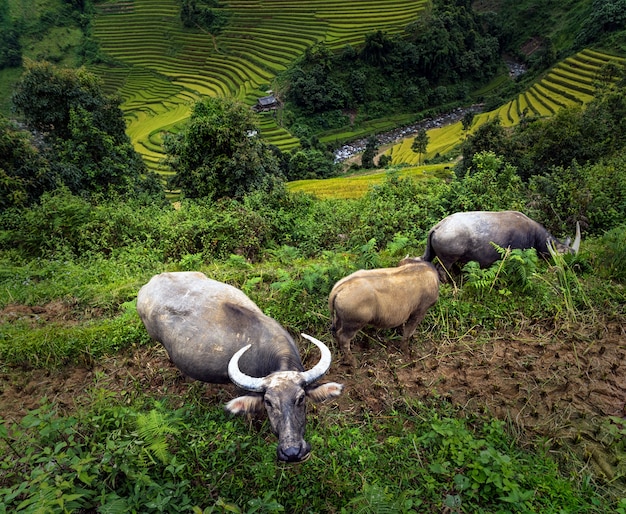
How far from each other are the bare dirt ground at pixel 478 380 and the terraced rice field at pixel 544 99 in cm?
4507

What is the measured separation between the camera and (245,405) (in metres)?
3.09

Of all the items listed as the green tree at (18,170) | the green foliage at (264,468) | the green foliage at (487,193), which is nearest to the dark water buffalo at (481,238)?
the green foliage at (487,193)

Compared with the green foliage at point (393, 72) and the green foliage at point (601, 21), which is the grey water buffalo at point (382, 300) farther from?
the green foliage at point (601, 21)

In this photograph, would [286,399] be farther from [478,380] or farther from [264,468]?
[478,380]

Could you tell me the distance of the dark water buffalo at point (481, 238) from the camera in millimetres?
5340

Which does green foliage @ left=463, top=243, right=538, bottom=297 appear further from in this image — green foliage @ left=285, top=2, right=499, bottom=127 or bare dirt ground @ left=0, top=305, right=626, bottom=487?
green foliage @ left=285, top=2, right=499, bottom=127

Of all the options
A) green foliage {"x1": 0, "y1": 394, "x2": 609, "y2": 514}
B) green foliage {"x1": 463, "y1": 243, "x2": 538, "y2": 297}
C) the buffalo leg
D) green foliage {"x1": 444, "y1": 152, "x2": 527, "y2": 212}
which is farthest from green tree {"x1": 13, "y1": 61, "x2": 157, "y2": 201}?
green foliage {"x1": 463, "y1": 243, "x2": 538, "y2": 297}

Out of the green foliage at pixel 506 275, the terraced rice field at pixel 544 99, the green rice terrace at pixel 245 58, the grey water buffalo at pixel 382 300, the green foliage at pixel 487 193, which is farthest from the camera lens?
the green rice terrace at pixel 245 58

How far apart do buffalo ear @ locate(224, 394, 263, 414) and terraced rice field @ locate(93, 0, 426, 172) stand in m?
53.3

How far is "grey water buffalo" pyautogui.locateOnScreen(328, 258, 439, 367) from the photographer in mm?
4008

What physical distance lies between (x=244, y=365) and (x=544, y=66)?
71.9 meters

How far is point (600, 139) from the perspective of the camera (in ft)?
61.1

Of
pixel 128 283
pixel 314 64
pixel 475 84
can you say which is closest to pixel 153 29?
pixel 314 64

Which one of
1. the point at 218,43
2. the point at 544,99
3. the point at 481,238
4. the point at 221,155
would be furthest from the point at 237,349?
the point at 218,43
